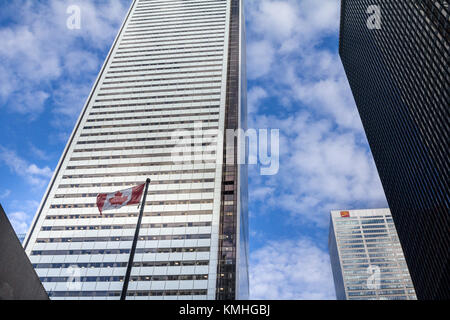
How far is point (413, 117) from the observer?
71875 mm

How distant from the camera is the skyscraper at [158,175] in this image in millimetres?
85188

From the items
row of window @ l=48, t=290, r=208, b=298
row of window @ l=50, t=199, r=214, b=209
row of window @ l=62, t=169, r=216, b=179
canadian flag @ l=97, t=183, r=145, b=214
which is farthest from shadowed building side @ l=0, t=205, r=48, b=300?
row of window @ l=62, t=169, r=216, b=179

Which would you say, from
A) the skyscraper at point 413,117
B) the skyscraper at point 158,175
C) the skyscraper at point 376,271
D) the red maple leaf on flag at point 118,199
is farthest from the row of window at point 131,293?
the skyscraper at point 376,271

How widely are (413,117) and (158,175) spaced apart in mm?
70579

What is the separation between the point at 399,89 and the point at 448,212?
30.3 metres

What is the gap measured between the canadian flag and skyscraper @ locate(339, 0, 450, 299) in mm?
58602

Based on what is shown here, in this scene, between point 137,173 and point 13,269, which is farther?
point 137,173

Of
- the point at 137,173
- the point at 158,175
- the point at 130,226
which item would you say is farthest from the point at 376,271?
the point at 130,226

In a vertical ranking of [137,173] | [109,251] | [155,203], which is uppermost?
[137,173]

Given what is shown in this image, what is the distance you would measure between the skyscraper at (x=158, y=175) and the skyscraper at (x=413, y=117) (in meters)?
42.2

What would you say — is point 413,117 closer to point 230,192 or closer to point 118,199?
point 230,192

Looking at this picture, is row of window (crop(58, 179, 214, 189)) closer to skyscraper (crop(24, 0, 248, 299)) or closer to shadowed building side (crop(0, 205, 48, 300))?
skyscraper (crop(24, 0, 248, 299))

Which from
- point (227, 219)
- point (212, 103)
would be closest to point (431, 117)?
point (227, 219)
